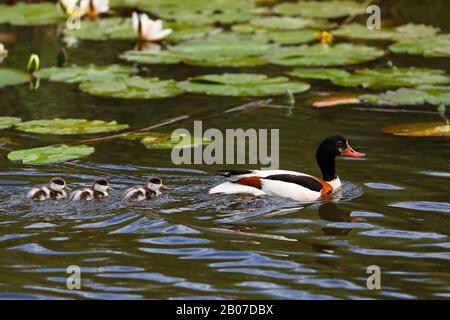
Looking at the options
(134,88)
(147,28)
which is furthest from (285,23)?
(134,88)

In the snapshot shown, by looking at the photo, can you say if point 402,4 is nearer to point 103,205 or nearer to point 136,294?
point 103,205

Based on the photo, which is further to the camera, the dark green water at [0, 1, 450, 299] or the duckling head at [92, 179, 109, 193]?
the duckling head at [92, 179, 109, 193]

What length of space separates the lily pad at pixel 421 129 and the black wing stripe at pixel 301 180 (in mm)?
2574

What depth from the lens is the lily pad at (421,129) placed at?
40.8 ft

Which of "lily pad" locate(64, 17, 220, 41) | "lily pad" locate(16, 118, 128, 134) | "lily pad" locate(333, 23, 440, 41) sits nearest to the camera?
"lily pad" locate(16, 118, 128, 134)

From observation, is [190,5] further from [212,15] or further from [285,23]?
[285,23]

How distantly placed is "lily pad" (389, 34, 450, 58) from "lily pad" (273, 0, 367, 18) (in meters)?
3.07

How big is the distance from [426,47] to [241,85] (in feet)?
12.3

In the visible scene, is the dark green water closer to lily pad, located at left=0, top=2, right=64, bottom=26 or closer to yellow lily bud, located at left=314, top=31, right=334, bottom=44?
yellow lily bud, located at left=314, top=31, right=334, bottom=44

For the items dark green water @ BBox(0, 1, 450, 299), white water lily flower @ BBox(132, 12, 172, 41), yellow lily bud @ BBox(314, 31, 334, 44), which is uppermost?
white water lily flower @ BBox(132, 12, 172, 41)

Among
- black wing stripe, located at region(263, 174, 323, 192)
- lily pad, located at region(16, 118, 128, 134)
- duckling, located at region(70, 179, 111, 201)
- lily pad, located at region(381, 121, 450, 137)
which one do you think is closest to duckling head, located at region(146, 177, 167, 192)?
duckling, located at region(70, 179, 111, 201)

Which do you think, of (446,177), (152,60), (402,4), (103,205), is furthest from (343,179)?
(402,4)

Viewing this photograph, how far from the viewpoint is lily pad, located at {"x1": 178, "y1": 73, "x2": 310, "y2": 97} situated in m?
14.0

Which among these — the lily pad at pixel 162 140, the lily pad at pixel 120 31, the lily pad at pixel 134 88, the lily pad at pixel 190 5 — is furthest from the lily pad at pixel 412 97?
the lily pad at pixel 190 5
